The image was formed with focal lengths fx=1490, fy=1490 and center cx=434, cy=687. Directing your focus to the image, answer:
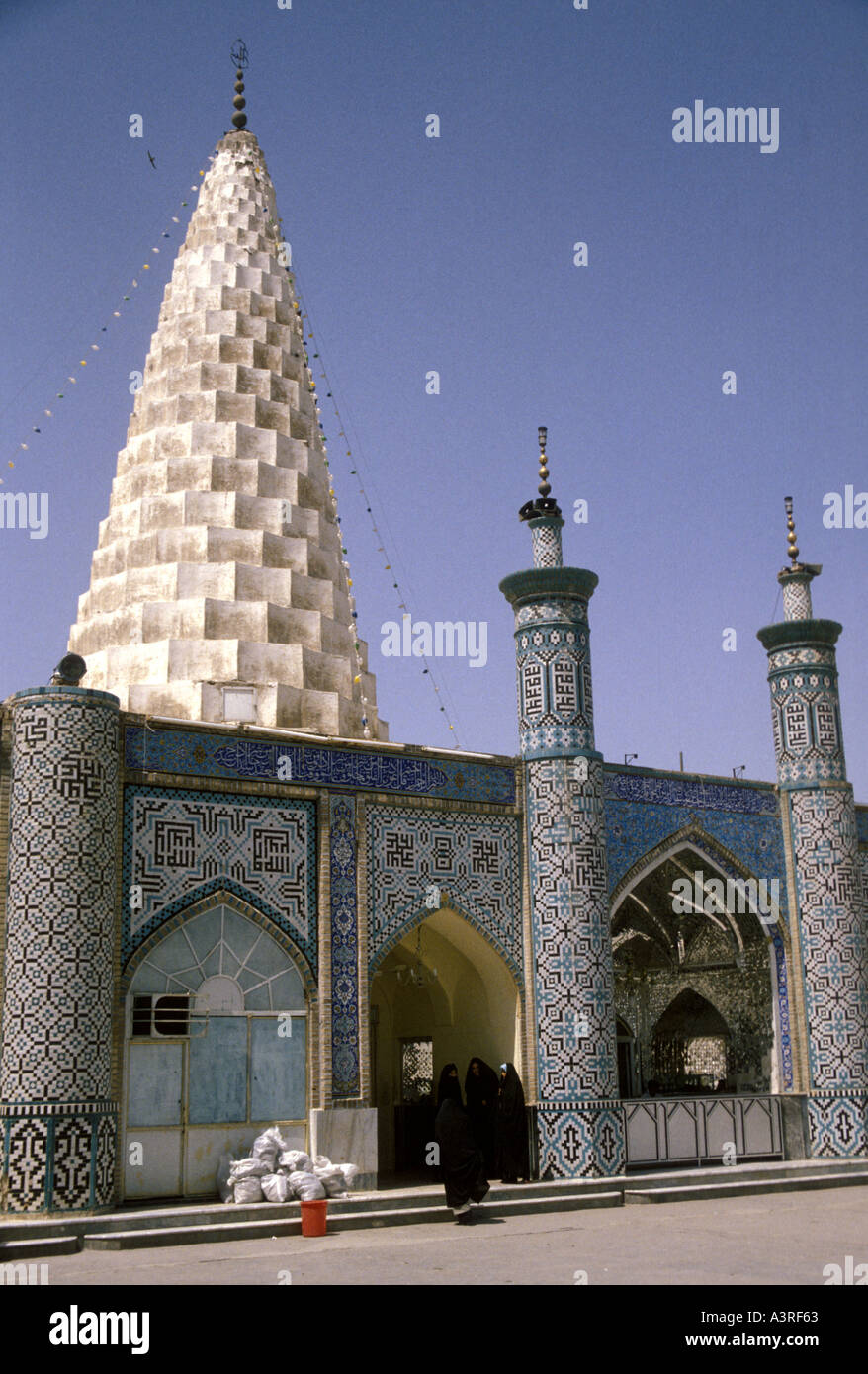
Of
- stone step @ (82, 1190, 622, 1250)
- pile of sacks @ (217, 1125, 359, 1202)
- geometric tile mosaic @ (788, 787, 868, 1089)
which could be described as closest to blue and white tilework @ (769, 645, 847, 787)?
geometric tile mosaic @ (788, 787, 868, 1089)

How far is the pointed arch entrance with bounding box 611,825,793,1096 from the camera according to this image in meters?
15.6

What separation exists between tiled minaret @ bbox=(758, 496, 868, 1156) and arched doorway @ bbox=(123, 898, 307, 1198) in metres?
5.90

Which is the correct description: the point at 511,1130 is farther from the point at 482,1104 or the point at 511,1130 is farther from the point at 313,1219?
the point at 313,1219

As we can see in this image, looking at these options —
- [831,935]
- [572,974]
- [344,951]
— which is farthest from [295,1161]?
[831,935]

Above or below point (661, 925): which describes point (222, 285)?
above

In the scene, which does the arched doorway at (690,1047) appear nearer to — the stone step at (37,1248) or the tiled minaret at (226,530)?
the tiled minaret at (226,530)

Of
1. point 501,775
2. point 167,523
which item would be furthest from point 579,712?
point 167,523

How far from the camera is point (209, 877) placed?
39.6ft

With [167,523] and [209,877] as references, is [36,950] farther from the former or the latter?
[167,523]

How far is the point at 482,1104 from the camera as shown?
13828 mm

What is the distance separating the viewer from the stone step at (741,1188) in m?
12.9

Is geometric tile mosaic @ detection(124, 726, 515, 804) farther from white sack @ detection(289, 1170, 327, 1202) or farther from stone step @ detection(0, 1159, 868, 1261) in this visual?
stone step @ detection(0, 1159, 868, 1261)

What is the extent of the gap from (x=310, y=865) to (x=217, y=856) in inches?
36.7
